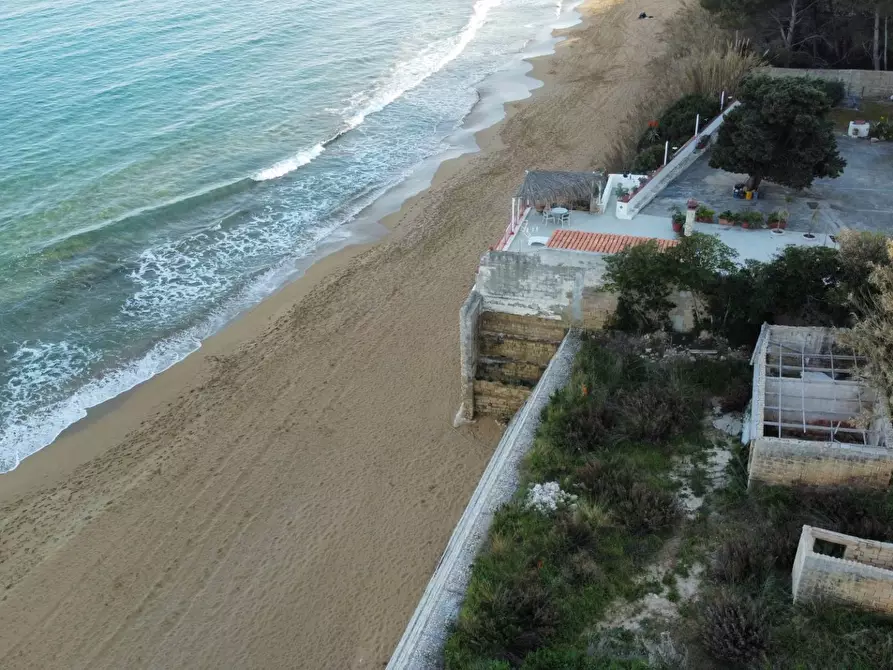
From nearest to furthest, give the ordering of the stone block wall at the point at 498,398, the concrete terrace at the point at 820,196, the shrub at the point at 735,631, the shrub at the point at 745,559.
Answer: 1. the shrub at the point at 735,631
2. the shrub at the point at 745,559
3. the stone block wall at the point at 498,398
4. the concrete terrace at the point at 820,196

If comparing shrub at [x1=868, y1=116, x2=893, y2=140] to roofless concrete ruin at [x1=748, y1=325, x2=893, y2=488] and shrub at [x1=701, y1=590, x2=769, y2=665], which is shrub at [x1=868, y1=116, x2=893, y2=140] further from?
shrub at [x1=701, y1=590, x2=769, y2=665]

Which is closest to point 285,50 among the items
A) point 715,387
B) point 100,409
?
point 100,409

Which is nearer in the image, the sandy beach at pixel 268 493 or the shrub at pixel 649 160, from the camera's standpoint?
the sandy beach at pixel 268 493

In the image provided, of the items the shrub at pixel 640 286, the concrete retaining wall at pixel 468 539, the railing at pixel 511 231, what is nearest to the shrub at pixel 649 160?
the railing at pixel 511 231

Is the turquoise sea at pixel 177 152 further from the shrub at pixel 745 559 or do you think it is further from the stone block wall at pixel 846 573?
the stone block wall at pixel 846 573

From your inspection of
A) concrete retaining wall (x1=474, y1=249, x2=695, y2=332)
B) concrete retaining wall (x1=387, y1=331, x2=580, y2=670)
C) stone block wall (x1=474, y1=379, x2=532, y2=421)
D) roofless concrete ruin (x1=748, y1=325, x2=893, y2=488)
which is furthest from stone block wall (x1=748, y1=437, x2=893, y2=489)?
stone block wall (x1=474, y1=379, x2=532, y2=421)
